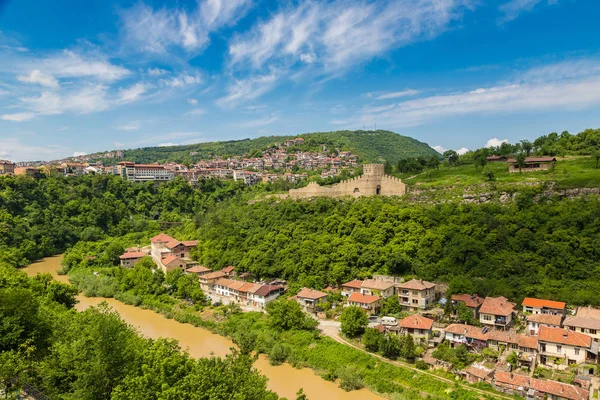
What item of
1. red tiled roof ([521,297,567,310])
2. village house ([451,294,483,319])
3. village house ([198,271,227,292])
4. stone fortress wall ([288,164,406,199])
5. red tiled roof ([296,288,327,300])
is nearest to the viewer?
red tiled roof ([521,297,567,310])

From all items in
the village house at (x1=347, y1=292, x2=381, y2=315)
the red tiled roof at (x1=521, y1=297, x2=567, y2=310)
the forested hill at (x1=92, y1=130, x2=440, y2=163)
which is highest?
the forested hill at (x1=92, y1=130, x2=440, y2=163)

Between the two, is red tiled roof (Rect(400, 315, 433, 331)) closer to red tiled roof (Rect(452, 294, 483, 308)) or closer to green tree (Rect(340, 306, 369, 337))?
green tree (Rect(340, 306, 369, 337))

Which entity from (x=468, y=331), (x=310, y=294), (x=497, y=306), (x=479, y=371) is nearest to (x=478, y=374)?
(x=479, y=371)

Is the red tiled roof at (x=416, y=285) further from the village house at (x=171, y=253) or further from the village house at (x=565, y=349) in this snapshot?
the village house at (x=171, y=253)

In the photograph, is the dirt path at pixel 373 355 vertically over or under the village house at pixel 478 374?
under

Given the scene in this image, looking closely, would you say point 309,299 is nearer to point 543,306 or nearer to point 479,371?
point 479,371

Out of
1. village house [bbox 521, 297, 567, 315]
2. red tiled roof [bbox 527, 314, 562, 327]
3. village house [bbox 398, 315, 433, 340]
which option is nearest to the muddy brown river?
village house [bbox 398, 315, 433, 340]

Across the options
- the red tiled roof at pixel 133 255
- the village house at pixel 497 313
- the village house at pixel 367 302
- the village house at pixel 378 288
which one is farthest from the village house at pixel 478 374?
the red tiled roof at pixel 133 255
